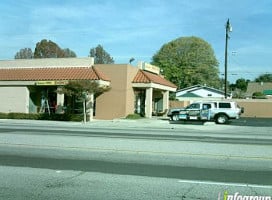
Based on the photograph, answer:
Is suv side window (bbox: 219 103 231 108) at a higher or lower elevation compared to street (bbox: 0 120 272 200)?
higher

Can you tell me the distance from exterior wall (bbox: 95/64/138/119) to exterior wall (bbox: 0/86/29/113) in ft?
21.5

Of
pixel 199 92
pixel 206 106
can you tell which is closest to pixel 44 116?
pixel 206 106

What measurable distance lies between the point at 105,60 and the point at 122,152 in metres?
82.4

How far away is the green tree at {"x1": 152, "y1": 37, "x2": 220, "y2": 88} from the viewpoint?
307 feet

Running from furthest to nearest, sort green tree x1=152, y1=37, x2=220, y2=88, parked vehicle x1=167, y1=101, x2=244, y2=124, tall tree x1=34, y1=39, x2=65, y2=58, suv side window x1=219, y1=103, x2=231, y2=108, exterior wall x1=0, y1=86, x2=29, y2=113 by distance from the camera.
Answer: green tree x1=152, y1=37, x2=220, y2=88
tall tree x1=34, y1=39, x2=65, y2=58
exterior wall x1=0, y1=86, x2=29, y2=113
suv side window x1=219, y1=103, x2=231, y2=108
parked vehicle x1=167, y1=101, x2=244, y2=124

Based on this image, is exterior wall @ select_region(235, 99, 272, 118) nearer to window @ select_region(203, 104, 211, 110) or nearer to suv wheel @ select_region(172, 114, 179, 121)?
suv wheel @ select_region(172, 114, 179, 121)

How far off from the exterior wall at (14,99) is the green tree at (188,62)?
169 ft

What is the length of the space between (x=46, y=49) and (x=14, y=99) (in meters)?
48.5

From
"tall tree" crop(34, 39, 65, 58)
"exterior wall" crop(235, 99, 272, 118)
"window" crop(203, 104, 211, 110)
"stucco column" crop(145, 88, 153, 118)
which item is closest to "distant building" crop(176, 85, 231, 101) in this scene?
"tall tree" crop(34, 39, 65, 58)

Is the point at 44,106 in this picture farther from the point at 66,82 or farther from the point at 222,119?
the point at 222,119

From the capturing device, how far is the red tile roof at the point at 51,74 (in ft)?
131

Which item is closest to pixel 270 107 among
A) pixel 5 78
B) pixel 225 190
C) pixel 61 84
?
pixel 61 84

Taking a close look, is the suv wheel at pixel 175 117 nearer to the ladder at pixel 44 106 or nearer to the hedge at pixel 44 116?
the hedge at pixel 44 116

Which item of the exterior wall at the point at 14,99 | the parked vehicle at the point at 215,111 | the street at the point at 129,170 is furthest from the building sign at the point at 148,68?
the street at the point at 129,170
